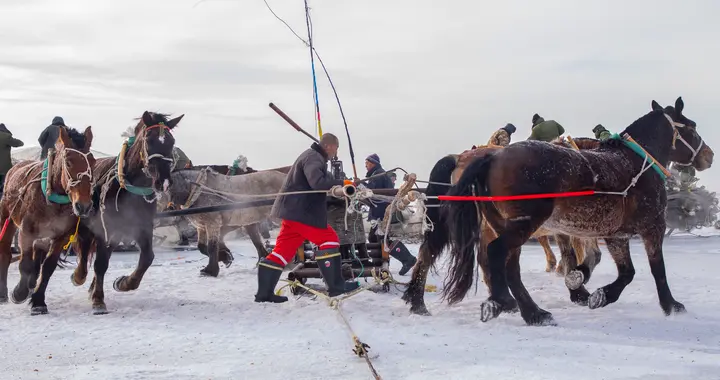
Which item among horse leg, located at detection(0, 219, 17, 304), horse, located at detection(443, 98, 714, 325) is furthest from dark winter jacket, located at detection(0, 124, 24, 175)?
horse, located at detection(443, 98, 714, 325)

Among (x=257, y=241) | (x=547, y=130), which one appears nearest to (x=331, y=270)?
(x=547, y=130)

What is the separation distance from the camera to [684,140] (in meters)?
7.76

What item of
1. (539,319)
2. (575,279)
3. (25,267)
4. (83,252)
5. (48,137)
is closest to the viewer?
(539,319)

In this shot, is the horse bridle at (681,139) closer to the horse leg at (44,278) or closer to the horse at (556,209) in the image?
the horse at (556,209)

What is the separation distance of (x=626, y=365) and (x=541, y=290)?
4.00 metres

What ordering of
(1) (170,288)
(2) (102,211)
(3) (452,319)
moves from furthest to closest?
1. (1) (170,288)
2. (2) (102,211)
3. (3) (452,319)

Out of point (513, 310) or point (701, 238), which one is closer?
point (513, 310)

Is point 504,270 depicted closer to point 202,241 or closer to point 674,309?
point 674,309

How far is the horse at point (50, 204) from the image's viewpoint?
7.27 meters

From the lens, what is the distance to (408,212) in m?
7.69

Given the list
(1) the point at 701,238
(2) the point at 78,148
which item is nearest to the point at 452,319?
(2) the point at 78,148

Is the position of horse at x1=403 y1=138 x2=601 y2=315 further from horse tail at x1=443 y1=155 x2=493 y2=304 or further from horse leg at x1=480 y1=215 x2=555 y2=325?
horse leg at x1=480 y1=215 x2=555 y2=325

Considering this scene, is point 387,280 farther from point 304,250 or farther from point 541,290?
point 541,290

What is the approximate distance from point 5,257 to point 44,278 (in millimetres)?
1288
